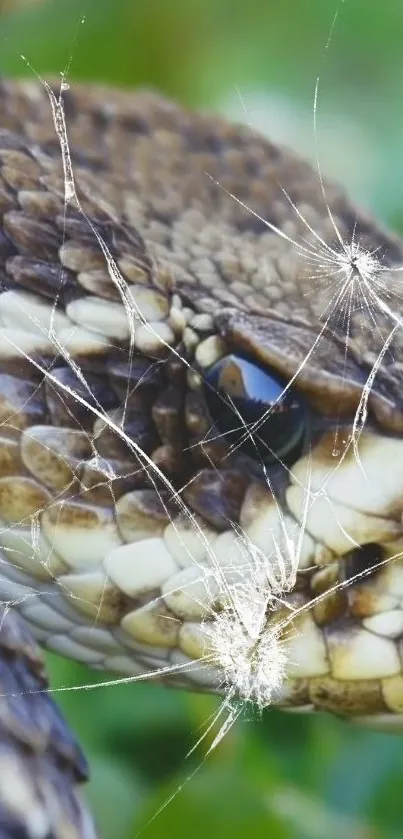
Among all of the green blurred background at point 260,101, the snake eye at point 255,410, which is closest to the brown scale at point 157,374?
the snake eye at point 255,410

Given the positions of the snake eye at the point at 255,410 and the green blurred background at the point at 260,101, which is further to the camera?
the green blurred background at the point at 260,101

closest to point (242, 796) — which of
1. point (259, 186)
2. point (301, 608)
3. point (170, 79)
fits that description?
point (301, 608)

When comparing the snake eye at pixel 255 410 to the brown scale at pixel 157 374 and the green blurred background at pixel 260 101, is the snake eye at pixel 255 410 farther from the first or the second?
the green blurred background at pixel 260 101

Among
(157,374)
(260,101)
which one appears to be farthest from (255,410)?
(260,101)

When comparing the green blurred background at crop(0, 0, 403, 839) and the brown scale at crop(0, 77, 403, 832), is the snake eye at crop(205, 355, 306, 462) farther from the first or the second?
the green blurred background at crop(0, 0, 403, 839)

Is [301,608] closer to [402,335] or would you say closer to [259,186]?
[402,335]

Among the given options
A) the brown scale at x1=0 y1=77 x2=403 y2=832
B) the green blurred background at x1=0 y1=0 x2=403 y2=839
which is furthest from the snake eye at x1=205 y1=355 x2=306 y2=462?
the green blurred background at x1=0 y1=0 x2=403 y2=839
